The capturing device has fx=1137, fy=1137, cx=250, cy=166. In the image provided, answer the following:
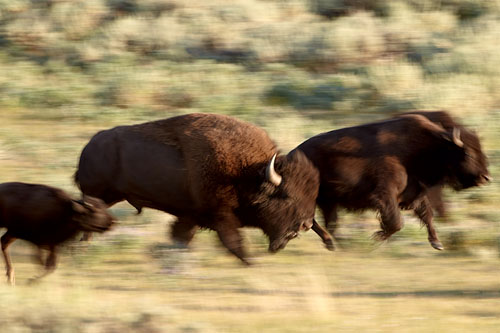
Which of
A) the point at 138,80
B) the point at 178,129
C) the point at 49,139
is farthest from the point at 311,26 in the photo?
the point at 178,129

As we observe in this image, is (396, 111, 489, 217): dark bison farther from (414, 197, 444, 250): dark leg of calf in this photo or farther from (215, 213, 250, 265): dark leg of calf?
(215, 213, 250, 265): dark leg of calf

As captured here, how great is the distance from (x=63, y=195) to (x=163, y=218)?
2926 mm

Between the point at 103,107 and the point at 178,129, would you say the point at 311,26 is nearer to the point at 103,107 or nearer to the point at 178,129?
the point at 103,107

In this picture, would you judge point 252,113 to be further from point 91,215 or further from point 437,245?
point 91,215

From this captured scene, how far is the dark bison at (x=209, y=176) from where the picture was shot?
1102 cm

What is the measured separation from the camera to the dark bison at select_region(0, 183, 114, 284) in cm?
1024

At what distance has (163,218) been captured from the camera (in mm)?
13234

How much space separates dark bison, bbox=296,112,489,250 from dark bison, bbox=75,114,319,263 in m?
0.49

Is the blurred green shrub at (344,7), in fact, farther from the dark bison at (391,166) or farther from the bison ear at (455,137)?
the bison ear at (455,137)

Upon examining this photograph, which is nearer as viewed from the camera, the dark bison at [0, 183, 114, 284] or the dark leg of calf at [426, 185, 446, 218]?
the dark bison at [0, 183, 114, 284]

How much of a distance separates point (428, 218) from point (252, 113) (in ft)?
22.7

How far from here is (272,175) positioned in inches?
426

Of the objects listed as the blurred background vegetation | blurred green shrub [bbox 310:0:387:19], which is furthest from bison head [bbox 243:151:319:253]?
blurred green shrub [bbox 310:0:387:19]

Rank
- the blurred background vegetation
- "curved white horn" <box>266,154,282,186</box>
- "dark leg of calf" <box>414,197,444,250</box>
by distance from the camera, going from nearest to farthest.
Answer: the blurred background vegetation < "curved white horn" <box>266,154,282,186</box> < "dark leg of calf" <box>414,197,444,250</box>
